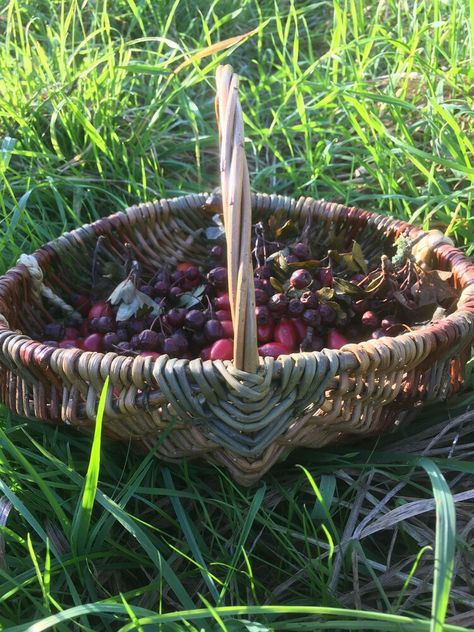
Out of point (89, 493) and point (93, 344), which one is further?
point (93, 344)

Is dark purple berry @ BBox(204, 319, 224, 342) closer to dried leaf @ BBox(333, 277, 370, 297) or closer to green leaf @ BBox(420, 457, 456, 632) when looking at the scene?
dried leaf @ BBox(333, 277, 370, 297)

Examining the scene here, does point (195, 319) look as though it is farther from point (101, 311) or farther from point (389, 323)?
point (389, 323)

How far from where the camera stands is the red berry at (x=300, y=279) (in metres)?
1.22

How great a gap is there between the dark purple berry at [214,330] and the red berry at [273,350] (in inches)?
3.2

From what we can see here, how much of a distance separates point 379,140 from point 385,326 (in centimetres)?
64

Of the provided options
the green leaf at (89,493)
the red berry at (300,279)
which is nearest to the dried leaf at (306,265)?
the red berry at (300,279)

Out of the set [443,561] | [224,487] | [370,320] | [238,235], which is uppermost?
[238,235]

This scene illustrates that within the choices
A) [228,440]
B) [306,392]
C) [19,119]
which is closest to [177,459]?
[228,440]

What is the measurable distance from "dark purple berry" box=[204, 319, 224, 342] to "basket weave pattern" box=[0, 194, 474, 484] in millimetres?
252

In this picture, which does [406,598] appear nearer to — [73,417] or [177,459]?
[177,459]

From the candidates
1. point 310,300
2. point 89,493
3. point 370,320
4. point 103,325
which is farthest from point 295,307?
point 89,493

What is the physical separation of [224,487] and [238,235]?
442 mm

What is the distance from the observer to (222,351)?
3.73ft

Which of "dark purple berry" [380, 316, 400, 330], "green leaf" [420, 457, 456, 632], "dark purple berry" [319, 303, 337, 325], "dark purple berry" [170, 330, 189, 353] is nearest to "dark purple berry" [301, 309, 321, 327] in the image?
"dark purple berry" [319, 303, 337, 325]
